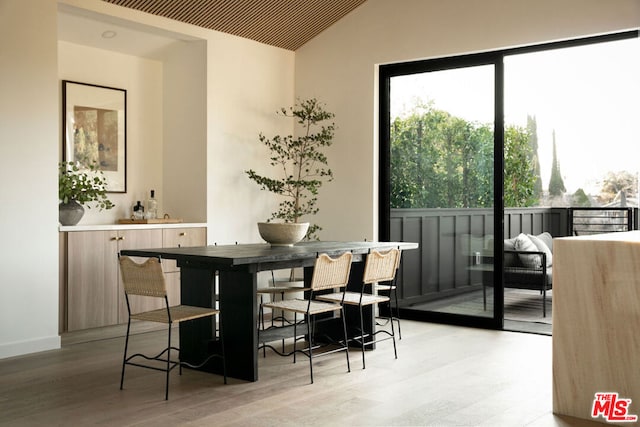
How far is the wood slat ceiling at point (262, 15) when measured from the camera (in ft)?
20.5

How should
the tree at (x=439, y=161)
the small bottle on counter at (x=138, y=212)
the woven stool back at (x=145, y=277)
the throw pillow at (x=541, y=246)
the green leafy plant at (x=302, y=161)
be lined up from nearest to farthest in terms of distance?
the woven stool back at (x=145, y=277)
the tree at (x=439, y=161)
the small bottle on counter at (x=138, y=212)
the green leafy plant at (x=302, y=161)
the throw pillow at (x=541, y=246)

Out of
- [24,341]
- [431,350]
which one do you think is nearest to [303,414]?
[431,350]

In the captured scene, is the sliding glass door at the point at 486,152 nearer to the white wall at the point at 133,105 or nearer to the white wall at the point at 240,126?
the white wall at the point at 240,126

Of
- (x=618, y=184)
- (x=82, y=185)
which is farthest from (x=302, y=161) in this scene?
(x=618, y=184)

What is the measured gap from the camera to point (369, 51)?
7105 mm

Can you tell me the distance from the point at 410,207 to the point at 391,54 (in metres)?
1.55

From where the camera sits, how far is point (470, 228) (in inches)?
258

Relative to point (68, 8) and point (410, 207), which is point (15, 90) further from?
point (410, 207)

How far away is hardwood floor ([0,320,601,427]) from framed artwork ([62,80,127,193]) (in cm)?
181

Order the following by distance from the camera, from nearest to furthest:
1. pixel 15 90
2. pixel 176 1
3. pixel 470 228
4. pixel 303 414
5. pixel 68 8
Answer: pixel 303 414 < pixel 15 90 < pixel 68 8 < pixel 176 1 < pixel 470 228

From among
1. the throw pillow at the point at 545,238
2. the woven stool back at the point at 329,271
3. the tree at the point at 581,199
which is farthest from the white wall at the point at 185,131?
the tree at the point at 581,199

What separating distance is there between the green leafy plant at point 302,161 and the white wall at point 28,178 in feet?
7.50

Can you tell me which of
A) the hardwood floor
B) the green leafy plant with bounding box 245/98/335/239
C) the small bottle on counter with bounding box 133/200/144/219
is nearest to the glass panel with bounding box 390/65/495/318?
the green leafy plant with bounding box 245/98/335/239

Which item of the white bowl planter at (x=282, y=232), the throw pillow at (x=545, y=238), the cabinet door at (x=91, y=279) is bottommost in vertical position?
the cabinet door at (x=91, y=279)
